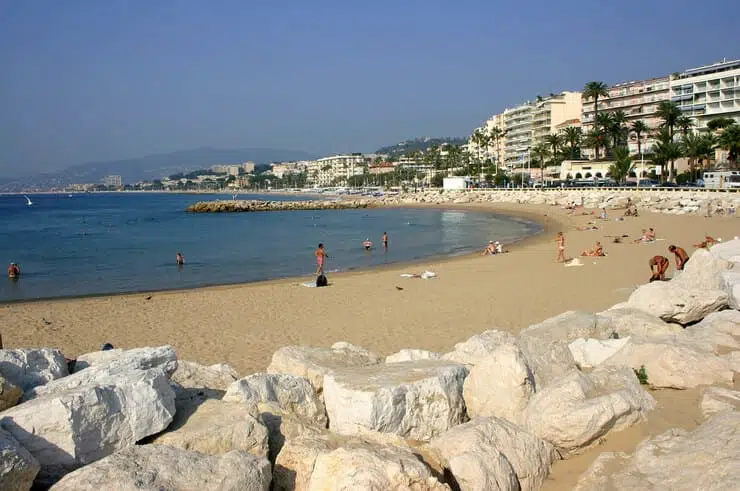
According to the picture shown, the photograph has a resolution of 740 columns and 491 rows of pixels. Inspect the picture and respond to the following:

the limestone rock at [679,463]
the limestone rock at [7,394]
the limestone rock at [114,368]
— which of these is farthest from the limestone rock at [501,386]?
the limestone rock at [7,394]

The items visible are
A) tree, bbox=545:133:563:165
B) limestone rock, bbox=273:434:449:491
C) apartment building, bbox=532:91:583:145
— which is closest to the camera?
limestone rock, bbox=273:434:449:491

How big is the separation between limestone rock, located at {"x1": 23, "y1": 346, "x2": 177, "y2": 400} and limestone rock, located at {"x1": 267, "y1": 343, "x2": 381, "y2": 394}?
3.61ft

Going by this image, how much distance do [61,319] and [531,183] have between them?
3396 inches

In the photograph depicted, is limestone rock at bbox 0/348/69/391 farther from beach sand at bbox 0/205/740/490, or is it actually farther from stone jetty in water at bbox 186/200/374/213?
stone jetty in water at bbox 186/200/374/213

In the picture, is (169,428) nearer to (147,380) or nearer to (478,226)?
(147,380)

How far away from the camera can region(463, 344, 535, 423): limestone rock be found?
15.9 ft

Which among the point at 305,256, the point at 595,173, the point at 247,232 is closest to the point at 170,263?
the point at 305,256

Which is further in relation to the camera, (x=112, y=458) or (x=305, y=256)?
(x=305, y=256)

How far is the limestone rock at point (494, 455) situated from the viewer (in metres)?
3.85

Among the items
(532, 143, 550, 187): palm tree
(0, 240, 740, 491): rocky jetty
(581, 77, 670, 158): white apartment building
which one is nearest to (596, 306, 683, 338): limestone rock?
(0, 240, 740, 491): rocky jetty

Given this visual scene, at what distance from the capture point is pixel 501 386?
4918mm

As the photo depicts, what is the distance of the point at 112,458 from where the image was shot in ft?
11.5

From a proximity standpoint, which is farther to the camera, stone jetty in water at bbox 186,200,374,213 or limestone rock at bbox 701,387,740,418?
stone jetty in water at bbox 186,200,374,213

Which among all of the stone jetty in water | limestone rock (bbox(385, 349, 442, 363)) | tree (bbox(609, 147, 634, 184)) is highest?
tree (bbox(609, 147, 634, 184))
